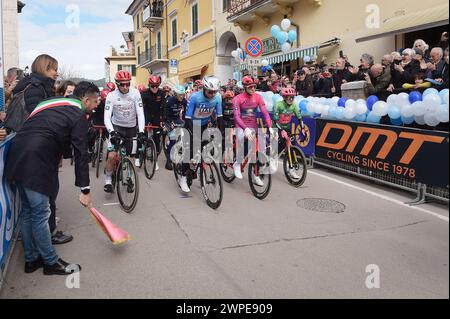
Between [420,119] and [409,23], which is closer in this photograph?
[420,119]

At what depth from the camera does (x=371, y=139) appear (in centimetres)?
735

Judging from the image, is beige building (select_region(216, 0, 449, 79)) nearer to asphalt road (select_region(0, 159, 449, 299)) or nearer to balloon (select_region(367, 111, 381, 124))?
balloon (select_region(367, 111, 381, 124))

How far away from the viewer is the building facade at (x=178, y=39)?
1061 inches

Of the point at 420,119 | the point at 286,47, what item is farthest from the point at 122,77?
the point at 286,47

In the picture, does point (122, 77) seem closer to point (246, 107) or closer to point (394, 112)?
point (246, 107)

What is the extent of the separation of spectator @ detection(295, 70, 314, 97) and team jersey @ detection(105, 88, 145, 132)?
574cm

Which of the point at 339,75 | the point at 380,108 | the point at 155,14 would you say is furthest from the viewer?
the point at 155,14

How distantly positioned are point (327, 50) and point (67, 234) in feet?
40.8

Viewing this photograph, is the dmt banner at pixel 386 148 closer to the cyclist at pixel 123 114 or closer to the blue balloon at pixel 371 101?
the blue balloon at pixel 371 101

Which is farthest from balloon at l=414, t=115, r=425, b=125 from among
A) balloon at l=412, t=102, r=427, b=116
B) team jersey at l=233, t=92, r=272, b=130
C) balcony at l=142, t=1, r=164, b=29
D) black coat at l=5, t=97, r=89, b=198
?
balcony at l=142, t=1, r=164, b=29

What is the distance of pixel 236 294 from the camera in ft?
11.6

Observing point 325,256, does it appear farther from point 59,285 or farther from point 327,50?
point 327,50

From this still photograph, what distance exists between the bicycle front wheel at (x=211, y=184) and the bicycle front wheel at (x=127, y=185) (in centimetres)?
103

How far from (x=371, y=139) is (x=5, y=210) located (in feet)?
19.0
